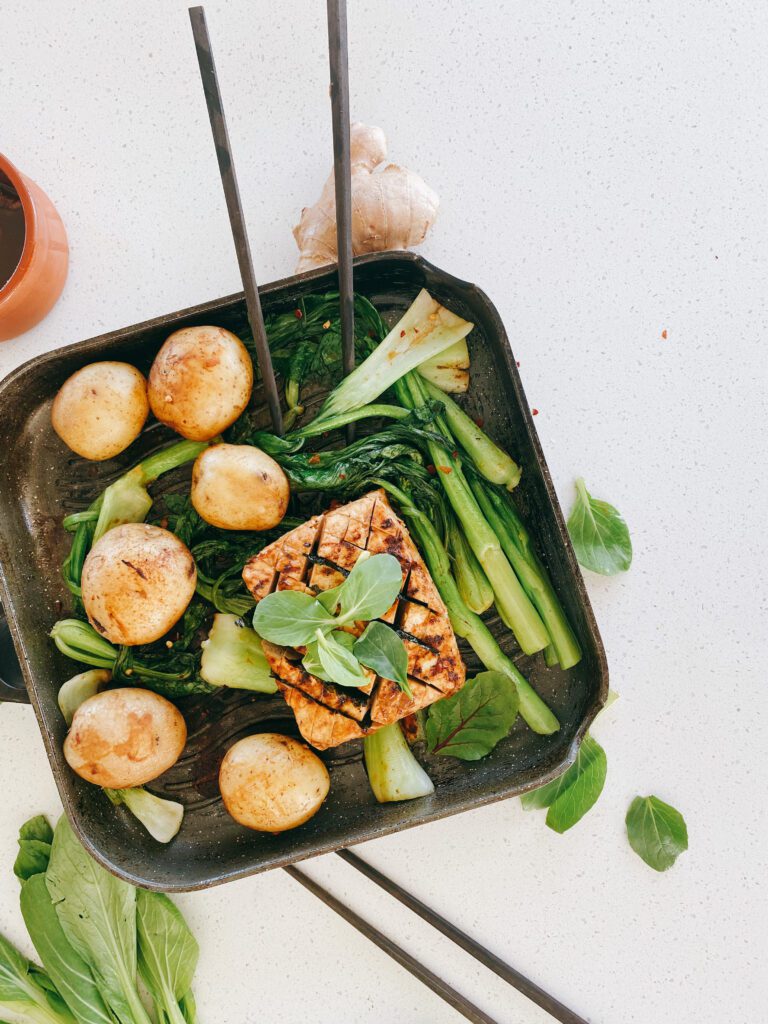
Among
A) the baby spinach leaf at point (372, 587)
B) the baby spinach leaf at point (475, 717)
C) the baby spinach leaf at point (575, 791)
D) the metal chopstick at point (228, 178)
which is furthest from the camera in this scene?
the baby spinach leaf at point (575, 791)

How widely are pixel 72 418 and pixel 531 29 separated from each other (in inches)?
59.1

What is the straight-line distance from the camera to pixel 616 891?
1995 millimetres

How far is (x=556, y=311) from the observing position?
1997 millimetres

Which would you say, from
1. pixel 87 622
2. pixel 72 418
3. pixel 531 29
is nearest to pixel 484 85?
pixel 531 29

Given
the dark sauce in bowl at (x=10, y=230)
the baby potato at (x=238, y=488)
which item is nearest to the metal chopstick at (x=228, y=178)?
the baby potato at (x=238, y=488)

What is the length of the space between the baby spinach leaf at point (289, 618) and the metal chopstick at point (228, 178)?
44cm

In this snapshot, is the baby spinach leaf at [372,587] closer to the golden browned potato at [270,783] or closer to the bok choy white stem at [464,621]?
the bok choy white stem at [464,621]

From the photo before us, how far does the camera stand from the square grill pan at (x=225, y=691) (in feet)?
5.69

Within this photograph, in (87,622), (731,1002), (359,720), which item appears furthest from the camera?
(731,1002)

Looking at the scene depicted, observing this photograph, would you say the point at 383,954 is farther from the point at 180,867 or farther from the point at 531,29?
the point at 531,29

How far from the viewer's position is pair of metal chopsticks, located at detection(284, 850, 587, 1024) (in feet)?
6.30

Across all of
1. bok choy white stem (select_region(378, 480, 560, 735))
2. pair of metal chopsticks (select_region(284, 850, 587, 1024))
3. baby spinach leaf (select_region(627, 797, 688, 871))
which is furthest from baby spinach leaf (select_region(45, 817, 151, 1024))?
baby spinach leaf (select_region(627, 797, 688, 871))

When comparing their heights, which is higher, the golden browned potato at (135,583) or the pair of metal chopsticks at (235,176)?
the pair of metal chopsticks at (235,176)

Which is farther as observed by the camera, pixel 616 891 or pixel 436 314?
pixel 616 891
